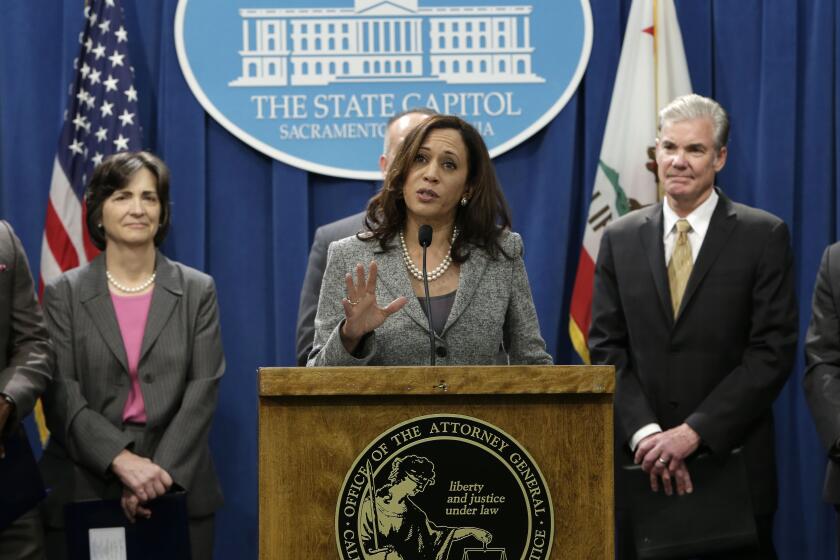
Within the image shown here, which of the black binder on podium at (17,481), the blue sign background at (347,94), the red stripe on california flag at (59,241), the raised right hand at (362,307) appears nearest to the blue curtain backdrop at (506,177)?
the blue sign background at (347,94)

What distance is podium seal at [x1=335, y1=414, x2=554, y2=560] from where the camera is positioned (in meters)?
1.82

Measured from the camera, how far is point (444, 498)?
1835mm

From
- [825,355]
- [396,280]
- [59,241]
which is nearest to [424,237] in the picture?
[396,280]

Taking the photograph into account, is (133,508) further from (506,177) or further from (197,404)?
(506,177)

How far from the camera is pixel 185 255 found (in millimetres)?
4398

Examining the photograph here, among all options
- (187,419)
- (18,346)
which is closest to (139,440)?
(187,419)

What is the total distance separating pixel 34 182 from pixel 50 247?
0.35 meters

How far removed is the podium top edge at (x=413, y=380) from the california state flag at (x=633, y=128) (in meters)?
2.41

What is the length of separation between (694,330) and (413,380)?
1.74 metres

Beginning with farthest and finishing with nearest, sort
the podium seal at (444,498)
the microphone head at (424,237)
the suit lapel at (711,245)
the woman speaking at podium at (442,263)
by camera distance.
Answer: the suit lapel at (711,245)
the woman speaking at podium at (442,263)
the microphone head at (424,237)
the podium seal at (444,498)

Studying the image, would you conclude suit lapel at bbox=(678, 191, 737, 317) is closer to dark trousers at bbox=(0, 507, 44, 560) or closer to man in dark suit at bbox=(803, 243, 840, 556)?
man in dark suit at bbox=(803, 243, 840, 556)

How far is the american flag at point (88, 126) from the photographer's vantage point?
14.0 feet

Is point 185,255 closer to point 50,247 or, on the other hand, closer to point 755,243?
point 50,247

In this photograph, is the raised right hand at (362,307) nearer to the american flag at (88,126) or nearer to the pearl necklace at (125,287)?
the pearl necklace at (125,287)
